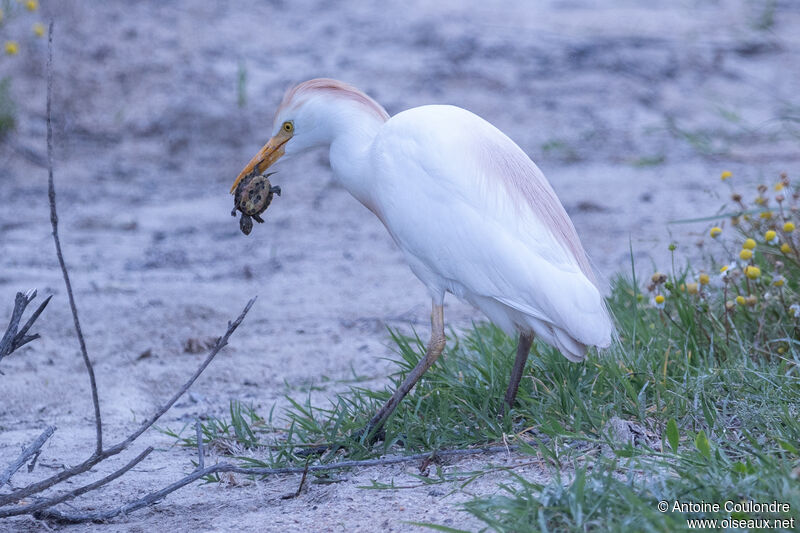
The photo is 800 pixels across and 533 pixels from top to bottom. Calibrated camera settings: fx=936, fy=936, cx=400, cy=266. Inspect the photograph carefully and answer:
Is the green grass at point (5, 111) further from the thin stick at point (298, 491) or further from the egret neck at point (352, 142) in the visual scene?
the thin stick at point (298, 491)

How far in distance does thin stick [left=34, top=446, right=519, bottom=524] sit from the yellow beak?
94 cm

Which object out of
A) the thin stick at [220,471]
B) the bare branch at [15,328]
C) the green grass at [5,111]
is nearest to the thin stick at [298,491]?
the thin stick at [220,471]

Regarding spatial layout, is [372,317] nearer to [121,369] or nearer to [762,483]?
[121,369]

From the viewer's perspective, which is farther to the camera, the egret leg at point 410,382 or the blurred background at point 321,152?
the blurred background at point 321,152

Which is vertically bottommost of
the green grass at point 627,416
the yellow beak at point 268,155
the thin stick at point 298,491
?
the thin stick at point 298,491

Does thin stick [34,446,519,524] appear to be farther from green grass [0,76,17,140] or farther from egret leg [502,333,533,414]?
green grass [0,76,17,140]

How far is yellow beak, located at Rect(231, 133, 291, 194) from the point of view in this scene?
298 centimetres

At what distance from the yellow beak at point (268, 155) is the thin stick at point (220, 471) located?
94 cm

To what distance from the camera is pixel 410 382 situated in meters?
2.76

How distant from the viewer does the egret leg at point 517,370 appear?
275 cm

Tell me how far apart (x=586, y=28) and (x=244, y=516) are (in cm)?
652

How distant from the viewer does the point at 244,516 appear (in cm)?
241

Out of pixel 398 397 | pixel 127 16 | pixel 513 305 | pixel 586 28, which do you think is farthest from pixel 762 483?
pixel 127 16

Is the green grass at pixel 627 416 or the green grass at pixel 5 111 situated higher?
the green grass at pixel 5 111
